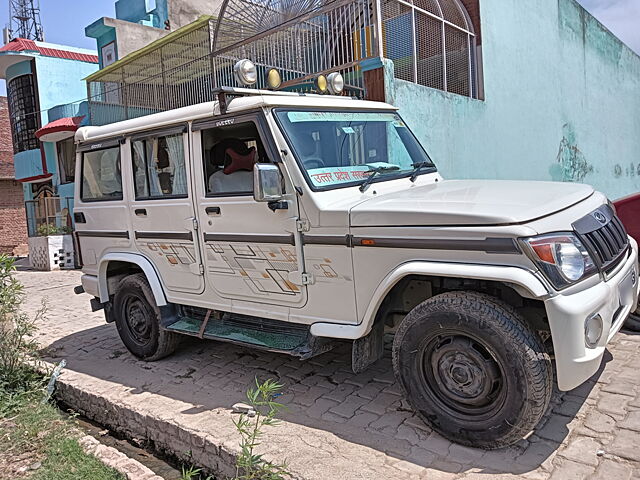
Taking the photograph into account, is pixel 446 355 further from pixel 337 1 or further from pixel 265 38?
pixel 265 38

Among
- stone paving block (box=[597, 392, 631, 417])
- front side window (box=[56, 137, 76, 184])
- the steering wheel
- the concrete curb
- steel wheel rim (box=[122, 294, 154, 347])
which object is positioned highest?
front side window (box=[56, 137, 76, 184])

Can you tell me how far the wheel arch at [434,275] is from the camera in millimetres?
2832

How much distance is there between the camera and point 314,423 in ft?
12.2

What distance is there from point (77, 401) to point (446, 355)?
335cm

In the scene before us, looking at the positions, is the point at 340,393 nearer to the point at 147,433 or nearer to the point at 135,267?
the point at 147,433

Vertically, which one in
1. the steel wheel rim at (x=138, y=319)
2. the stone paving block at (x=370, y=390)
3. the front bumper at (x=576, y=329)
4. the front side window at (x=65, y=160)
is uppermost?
the front side window at (x=65, y=160)

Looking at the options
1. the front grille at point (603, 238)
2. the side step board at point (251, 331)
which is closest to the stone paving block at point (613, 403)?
the front grille at point (603, 238)

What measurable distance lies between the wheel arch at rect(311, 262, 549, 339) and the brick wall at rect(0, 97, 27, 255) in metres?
22.8

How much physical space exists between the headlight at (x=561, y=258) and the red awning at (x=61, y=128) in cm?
1495

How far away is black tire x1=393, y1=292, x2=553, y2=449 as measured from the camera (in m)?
2.96

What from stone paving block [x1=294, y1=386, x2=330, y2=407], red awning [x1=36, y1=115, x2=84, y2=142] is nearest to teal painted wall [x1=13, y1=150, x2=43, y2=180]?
red awning [x1=36, y1=115, x2=84, y2=142]

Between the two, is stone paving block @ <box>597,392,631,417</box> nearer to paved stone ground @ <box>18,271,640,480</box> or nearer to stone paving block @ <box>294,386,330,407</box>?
paved stone ground @ <box>18,271,640,480</box>

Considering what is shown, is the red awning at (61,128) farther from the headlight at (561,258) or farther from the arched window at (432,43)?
the headlight at (561,258)

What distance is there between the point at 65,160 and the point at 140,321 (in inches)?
530
